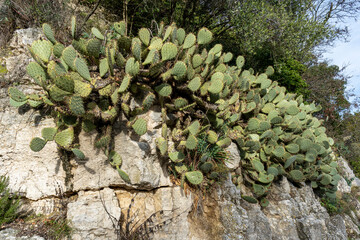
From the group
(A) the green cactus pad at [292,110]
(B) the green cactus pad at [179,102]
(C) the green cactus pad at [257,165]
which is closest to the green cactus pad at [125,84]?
(B) the green cactus pad at [179,102]

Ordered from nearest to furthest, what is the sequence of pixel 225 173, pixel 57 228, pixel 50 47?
1. pixel 57 228
2. pixel 50 47
3. pixel 225 173

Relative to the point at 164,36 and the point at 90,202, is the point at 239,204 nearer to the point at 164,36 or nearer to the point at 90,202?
the point at 90,202

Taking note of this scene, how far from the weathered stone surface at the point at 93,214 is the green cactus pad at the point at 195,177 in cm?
94

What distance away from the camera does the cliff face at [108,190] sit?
8.63 ft

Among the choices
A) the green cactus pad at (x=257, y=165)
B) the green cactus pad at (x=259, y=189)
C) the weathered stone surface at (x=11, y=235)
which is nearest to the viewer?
the weathered stone surface at (x=11, y=235)

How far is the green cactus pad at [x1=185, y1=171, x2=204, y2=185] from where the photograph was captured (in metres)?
2.95

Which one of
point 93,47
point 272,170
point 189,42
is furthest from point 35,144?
point 272,170

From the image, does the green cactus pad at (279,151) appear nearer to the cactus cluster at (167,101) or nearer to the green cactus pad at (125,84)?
the cactus cluster at (167,101)

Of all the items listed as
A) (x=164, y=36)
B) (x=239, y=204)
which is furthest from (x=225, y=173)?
(x=164, y=36)

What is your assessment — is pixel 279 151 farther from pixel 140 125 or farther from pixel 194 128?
pixel 140 125

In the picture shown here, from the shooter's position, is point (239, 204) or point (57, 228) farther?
point (239, 204)

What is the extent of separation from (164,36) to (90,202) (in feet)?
7.89

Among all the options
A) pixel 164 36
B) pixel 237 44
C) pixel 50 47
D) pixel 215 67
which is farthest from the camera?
pixel 237 44

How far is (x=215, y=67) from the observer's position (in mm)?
4184
